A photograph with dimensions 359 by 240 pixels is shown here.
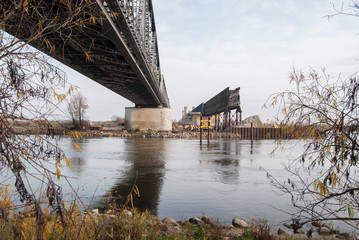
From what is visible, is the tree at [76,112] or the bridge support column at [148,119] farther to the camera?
the bridge support column at [148,119]

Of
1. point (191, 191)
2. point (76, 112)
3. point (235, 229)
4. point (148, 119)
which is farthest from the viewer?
point (148, 119)

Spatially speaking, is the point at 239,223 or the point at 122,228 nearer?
the point at 122,228

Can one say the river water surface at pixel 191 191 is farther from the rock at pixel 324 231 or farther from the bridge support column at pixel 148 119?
the bridge support column at pixel 148 119

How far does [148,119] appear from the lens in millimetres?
65312

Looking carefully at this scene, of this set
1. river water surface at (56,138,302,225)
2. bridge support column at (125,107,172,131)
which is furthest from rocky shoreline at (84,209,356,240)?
bridge support column at (125,107,172,131)

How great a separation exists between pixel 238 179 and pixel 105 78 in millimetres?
23721

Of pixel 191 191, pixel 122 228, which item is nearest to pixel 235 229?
pixel 122 228

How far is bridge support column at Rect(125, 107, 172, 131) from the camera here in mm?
65250

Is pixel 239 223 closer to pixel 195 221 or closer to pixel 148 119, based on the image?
pixel 195 221

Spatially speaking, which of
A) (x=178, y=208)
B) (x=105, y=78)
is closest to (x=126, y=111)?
(x=105, y=78)

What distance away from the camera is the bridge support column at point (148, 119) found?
2569 inches

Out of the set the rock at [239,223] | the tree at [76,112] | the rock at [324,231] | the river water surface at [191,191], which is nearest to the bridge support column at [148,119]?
the tree at [76,112]

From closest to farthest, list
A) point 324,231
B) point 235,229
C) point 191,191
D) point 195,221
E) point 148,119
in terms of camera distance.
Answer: point 235,229 < point 324,231 < point 195,221 < point 191,191 < point 148,119

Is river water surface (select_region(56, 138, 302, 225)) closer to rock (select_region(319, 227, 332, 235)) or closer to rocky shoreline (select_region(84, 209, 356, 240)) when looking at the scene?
rocky shoreline (select_region(84, 209, 356, 240))
